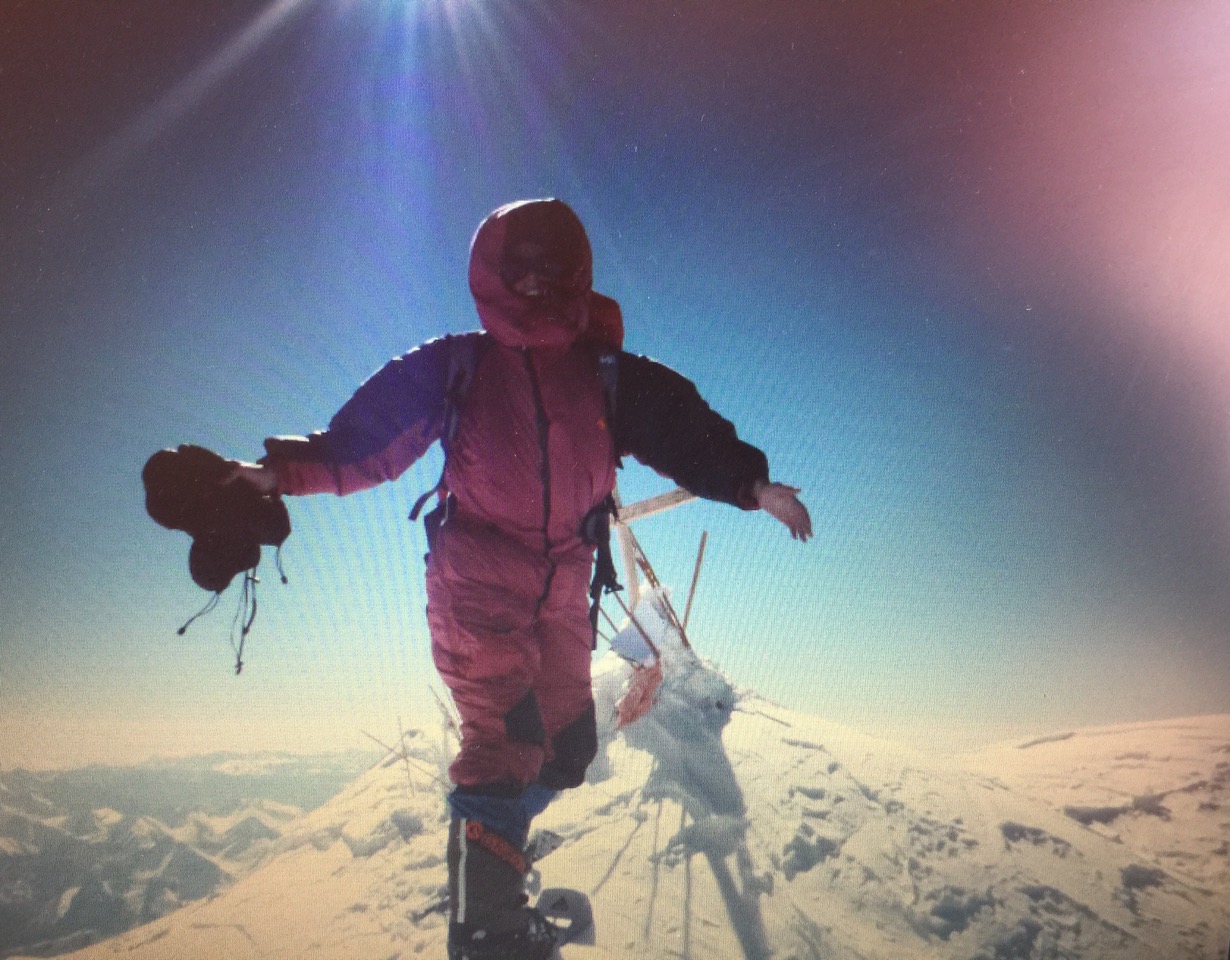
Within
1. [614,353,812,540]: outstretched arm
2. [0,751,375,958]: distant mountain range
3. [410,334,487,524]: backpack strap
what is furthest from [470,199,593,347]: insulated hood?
[0,751,375,958]: distant mountain range

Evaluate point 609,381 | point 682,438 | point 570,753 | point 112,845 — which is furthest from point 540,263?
point 112,845

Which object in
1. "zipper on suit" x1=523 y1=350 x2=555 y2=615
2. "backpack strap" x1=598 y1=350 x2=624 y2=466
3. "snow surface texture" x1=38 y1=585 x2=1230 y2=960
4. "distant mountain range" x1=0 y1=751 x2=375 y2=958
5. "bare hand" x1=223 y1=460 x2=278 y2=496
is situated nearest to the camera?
"bare hand" x1=223 y1=460 x2=278 y2=496

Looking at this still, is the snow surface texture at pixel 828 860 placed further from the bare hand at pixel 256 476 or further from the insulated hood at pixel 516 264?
the insulated hood at pixel 516 264

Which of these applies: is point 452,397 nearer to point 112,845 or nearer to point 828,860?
point 828,860

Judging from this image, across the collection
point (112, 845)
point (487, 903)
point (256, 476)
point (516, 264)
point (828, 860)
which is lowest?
point (112, 845)

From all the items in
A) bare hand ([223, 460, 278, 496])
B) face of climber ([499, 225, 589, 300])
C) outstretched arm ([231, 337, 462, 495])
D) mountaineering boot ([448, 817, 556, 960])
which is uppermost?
face of climber ([499, 225, 589, 300])

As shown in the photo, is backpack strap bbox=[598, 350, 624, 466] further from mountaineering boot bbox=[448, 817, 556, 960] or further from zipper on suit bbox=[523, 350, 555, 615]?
mountaineering boot bbox=[448, 817, 556, 960]
